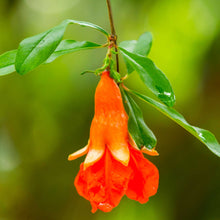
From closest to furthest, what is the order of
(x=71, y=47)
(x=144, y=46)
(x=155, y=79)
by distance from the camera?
(x=155, y=79) < (x=71, y=47) < (x=144, y=46)

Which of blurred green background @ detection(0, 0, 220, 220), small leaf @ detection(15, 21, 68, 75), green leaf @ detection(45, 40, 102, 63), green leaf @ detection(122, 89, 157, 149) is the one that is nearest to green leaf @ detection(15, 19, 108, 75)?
small leaf @ detection(15, 21, 68, 75)

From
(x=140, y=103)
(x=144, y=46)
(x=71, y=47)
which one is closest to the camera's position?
(x=71, y=47)

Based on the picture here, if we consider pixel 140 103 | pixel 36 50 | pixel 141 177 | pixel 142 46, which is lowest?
pixel 140 103

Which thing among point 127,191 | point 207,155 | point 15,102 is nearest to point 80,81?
point 15,102

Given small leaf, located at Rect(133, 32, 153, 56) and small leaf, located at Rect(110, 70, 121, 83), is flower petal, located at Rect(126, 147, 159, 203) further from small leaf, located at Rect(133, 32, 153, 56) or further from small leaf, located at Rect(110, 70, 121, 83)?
small leaf, located at Rect(133, 32, 153, 56)

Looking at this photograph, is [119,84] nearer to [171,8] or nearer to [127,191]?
[127,191]

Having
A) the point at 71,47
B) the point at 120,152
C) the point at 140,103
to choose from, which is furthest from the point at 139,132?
the point at 140,103

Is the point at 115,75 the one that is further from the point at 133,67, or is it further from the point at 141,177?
the point at 141,177
